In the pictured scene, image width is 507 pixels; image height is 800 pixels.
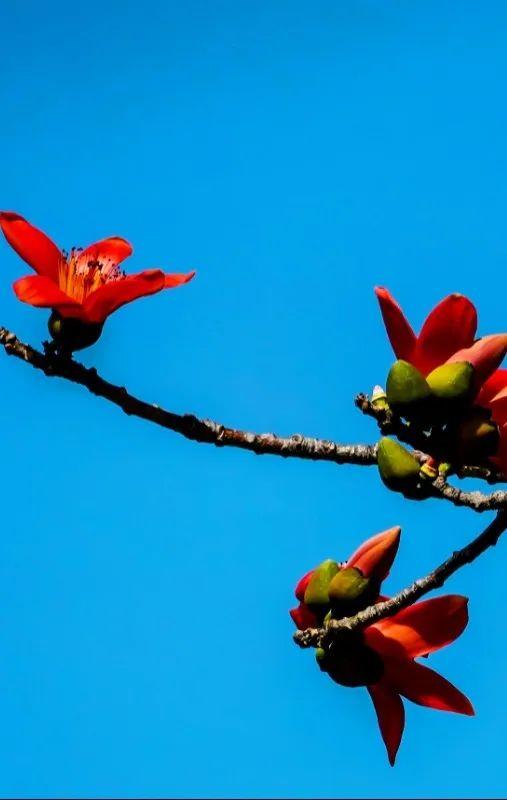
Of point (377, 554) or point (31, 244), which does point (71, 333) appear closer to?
point (31, 244)

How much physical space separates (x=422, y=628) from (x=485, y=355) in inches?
17.8

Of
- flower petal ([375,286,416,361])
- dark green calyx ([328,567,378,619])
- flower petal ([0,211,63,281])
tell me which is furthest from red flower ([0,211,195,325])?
dark green calyx ([328,567,378,619])

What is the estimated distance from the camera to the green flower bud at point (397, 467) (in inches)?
55.5

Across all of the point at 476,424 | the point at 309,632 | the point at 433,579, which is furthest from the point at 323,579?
the point at 476,424

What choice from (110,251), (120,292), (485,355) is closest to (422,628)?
(485,355)

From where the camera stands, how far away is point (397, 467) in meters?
1.41

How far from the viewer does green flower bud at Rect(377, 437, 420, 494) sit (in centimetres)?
141

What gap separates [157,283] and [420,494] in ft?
1.62

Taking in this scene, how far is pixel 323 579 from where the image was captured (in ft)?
5.23

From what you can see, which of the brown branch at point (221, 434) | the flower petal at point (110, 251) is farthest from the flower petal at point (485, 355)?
the flower petal at point (110, 251)

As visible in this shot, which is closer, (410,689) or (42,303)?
(42,303)

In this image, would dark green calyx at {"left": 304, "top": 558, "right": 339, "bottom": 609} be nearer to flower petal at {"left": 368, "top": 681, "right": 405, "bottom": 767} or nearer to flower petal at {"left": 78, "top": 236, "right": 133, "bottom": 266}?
flower petal at {"left": 368, "top": 681, "right": 405, "bottom": 767}

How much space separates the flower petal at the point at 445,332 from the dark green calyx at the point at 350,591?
0.33m

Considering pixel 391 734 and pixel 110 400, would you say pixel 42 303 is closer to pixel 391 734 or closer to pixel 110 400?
pixel 110 400
